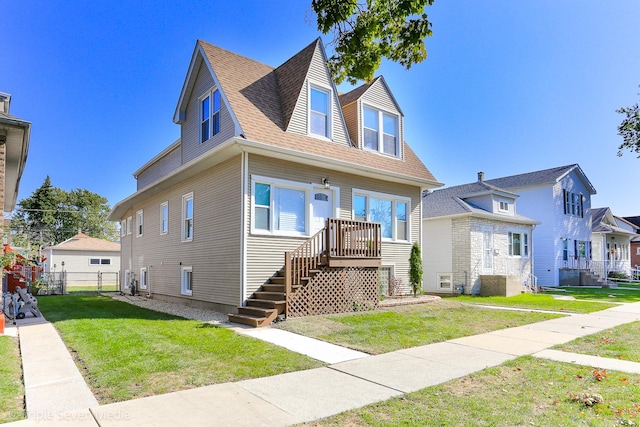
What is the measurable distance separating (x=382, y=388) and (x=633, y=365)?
4.01 meters

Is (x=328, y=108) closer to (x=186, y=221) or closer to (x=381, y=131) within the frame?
(x=381, y=131)

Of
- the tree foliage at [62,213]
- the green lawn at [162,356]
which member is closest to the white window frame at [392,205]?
the green lawn at [162,356]

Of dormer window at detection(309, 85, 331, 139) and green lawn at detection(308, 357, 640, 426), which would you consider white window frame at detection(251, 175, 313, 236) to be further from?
green lawn at detection(308, 357, 640, 426)

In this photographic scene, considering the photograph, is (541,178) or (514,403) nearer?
(514,403)

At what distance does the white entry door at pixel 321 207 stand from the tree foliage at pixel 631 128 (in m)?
25.7

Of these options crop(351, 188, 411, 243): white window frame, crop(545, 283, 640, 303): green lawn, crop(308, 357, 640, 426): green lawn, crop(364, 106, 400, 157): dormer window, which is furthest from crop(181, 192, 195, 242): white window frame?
crop(545, 283, 640, 303): green lawn

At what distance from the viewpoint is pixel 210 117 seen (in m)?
12.4

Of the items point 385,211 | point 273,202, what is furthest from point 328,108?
point 385,211

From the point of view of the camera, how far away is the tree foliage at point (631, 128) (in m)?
26.5

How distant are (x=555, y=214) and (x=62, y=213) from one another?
195 feet

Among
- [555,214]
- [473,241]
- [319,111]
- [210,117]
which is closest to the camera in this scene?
[210,117]

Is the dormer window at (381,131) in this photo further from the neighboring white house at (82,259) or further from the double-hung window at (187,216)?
the neighboring white house at (82,259)

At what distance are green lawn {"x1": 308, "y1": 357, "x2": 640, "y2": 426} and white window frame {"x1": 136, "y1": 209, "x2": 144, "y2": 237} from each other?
54.2ft

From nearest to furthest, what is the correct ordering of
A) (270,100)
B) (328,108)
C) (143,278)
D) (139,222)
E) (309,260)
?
(309,260), (270,100), (328,108), (143,278), (139,222)
